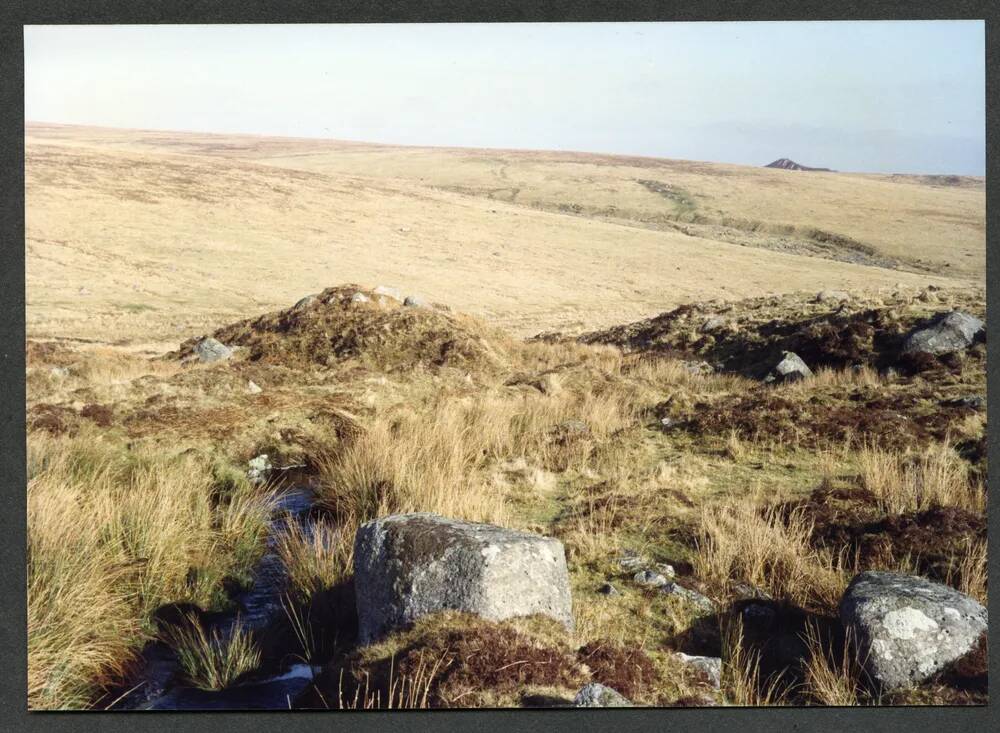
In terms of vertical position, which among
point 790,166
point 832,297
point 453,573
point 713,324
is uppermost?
point 790,166

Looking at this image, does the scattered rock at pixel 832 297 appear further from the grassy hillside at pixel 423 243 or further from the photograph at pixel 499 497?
the grassy hillside at pixel 423 243

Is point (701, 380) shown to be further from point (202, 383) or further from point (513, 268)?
point (513, 268)

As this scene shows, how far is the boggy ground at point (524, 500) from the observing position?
213 inches

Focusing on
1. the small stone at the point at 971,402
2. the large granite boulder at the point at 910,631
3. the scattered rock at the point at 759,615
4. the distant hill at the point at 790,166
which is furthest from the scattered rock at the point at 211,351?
the distant hill at the point at 790,166

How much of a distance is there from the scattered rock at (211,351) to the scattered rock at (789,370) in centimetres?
823

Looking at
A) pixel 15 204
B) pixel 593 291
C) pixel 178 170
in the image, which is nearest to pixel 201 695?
pixel 15 204

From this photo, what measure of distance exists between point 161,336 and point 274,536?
Answer: 1172 centimetres

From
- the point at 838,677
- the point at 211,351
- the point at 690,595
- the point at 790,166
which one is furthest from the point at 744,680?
the point at 790,166

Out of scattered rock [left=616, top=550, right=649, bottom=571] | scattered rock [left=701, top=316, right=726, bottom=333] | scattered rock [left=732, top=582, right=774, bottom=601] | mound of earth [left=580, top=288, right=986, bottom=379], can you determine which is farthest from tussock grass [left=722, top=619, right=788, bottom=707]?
scattered rock [left=701, top=316, right=726, bottom=333]

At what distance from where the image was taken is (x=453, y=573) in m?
5.21

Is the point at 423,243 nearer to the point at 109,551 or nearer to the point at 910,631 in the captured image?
the point at 109,551

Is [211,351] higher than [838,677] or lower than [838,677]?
higher

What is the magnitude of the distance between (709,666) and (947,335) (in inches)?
295

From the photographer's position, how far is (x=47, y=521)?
6.25 m
